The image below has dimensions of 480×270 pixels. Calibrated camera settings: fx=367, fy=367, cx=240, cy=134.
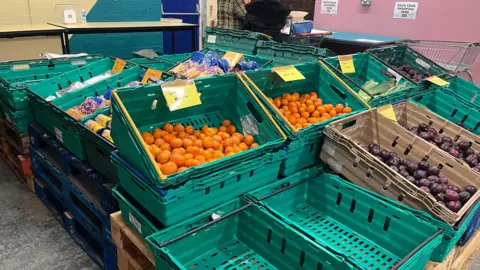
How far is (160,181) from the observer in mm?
1203

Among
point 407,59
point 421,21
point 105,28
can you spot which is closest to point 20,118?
point 105,28

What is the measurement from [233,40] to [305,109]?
1757mm

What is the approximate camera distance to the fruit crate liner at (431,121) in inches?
78.5

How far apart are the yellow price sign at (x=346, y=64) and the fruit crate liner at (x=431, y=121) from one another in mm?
507

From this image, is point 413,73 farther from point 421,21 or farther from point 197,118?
point 421,21

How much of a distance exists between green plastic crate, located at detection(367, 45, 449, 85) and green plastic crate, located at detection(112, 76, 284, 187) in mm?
1577

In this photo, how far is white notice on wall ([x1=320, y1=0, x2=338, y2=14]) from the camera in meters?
6.14

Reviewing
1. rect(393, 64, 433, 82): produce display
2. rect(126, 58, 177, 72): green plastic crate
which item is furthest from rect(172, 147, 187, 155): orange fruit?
rect(393, 64, 433, 82): produce display

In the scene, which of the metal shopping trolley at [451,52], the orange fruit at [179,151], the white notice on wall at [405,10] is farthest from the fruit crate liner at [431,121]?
the white notice on wall at [405,10]

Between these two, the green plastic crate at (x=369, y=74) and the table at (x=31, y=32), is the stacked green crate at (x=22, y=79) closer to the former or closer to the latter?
the table at (x=31, y=32)

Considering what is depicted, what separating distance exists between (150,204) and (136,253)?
42 cm

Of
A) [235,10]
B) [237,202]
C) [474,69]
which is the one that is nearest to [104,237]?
[237,202]

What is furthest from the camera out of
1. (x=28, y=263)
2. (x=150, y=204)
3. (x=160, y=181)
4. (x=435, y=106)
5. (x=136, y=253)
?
(x=435, y=106)

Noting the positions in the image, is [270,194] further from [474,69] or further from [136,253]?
[474,69]
